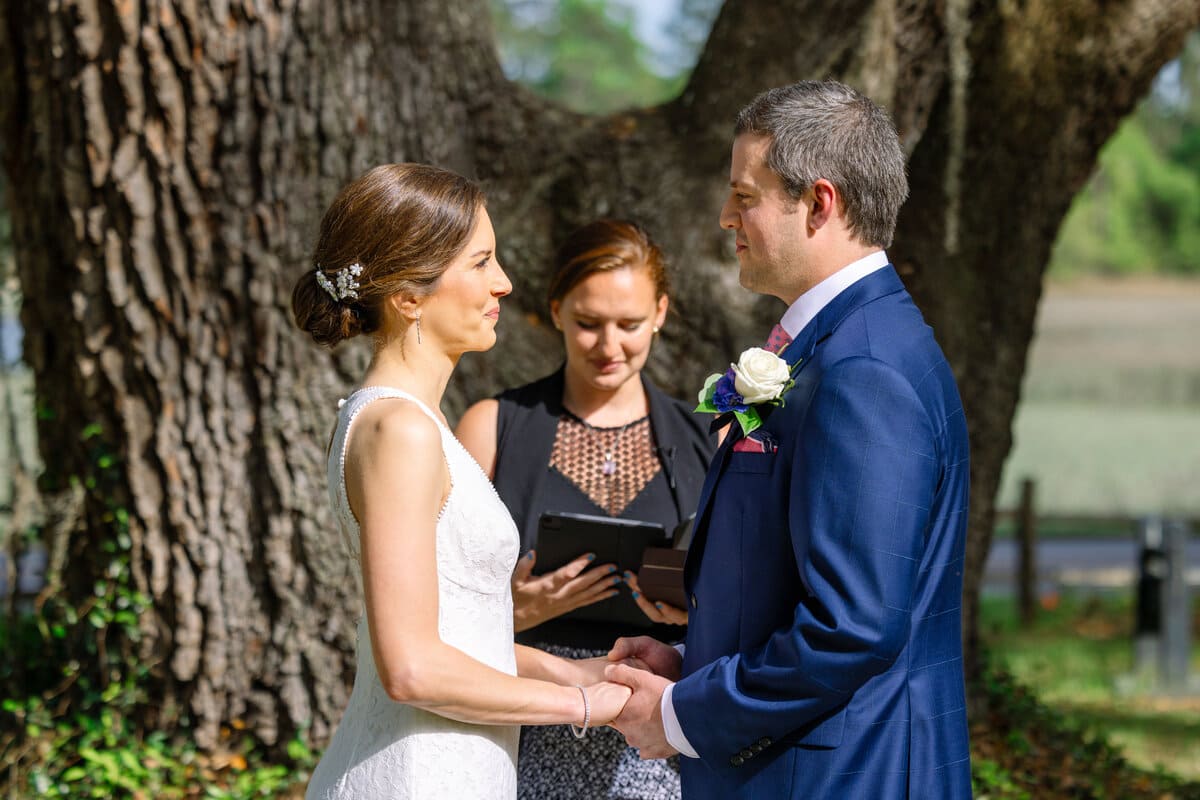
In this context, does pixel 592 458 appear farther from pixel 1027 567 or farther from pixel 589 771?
pixel 1027 567

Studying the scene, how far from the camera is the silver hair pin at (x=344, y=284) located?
2424 millimetres

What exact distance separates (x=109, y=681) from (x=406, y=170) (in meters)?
3.34

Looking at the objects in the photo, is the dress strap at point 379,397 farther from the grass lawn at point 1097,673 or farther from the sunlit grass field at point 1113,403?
the sunlit grass field at point 1113,403

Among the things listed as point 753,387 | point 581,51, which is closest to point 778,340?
point 753,387

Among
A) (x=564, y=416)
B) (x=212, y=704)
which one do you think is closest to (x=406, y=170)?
(x=564, y=416)

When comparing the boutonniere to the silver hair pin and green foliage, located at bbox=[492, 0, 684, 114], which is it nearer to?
the silver hair pin

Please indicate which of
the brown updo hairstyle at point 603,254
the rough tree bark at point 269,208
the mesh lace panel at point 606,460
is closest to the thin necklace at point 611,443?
the mesh lace panel at point 606,460

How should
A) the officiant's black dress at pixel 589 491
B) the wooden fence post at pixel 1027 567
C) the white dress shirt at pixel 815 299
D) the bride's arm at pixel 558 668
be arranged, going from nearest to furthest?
the white dress shirt at pixel 815 299
the bride's arm at pixel 558 668
the officiant's black dress at pixel 589 491
the wooden fence post at pixel 1027 567

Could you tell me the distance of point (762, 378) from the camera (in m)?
2.20

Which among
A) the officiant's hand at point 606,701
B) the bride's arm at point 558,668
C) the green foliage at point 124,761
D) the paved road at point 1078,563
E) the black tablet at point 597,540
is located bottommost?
the paved road at point 1078,563

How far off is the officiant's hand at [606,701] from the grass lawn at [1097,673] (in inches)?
179

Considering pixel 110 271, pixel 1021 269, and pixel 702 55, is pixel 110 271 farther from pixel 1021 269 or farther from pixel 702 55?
pixel 1021 269

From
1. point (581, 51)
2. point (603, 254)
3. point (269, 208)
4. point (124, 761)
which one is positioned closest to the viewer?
point (603, 254)

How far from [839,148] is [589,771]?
1.77m
